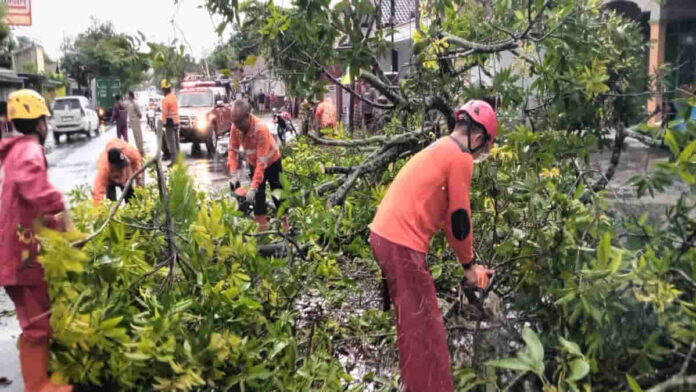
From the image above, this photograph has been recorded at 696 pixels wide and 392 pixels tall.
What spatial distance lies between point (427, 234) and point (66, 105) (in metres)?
28.4

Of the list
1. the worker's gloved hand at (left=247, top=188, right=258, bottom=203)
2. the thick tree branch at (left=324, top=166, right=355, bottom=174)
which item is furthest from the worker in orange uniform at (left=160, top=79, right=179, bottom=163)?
the thick tree branch at (left=324, top=166, right=355, bottom=174)

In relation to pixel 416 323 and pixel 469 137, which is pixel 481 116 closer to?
pixel 469 137

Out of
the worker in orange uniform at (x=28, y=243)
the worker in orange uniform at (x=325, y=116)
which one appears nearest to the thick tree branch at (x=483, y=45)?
the worker in orange uniform at (x=28, y=243)

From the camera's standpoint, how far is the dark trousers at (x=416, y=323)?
355 cm

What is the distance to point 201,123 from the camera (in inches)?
842

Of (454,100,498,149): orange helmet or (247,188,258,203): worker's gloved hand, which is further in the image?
(247,188,258,203): worker's gloved hand

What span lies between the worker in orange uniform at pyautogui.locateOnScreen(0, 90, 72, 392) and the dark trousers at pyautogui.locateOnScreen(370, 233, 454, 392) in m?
1.76

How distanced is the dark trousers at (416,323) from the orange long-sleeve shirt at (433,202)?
3.4 inches

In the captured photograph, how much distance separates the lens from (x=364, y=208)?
20.5 feet

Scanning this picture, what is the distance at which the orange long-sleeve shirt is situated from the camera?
3.59 m

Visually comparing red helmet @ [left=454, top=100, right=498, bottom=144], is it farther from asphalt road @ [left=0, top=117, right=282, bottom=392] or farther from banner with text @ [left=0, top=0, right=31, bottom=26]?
banner with text @ [left=0, top=0, right=31, bottom=26]

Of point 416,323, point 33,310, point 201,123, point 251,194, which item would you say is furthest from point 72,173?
point 416,323

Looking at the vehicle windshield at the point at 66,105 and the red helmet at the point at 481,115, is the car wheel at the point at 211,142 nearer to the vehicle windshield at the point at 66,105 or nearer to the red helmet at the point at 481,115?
the vehicle windshield at the point at 66,105

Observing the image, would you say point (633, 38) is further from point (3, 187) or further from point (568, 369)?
point (3, 187)
